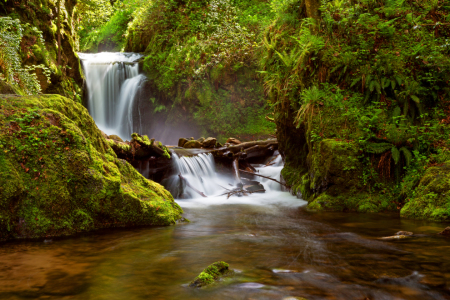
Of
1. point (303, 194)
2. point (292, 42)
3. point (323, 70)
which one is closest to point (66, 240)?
point (303, 194)

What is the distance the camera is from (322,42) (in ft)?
26.8

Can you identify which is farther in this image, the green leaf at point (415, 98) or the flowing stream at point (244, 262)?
the green leaf at point (415, 98)

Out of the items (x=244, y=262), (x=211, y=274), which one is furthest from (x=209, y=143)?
(x=211, y=274)

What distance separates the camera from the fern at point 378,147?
674 cm

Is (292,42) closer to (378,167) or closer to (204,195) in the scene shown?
(378,167)

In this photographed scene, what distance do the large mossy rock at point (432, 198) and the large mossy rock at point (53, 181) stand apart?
4663mm

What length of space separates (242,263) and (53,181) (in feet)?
9.75

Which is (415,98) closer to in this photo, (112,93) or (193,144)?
(193,144)

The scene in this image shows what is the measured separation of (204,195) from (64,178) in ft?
17.9

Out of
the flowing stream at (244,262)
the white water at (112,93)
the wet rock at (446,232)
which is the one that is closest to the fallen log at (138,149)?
the flowing stream at (244,262)

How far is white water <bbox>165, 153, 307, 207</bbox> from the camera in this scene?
913cm

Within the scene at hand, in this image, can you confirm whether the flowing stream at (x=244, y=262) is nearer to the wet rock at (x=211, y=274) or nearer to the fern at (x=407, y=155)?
the wet rock at (x=211, y=274)

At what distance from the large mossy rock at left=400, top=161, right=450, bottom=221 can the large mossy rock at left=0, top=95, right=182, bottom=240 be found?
15.3ft

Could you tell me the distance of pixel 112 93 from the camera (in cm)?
1831
